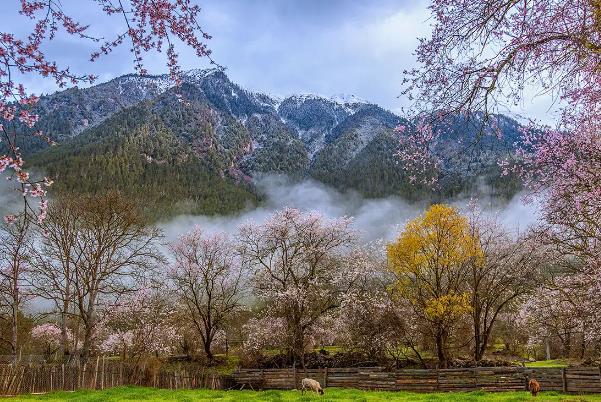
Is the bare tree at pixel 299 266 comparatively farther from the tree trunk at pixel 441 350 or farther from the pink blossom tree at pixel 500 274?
the pink blossom tree at pixel 500 274

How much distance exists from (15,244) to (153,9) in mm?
26918

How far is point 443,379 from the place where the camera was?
23.8m

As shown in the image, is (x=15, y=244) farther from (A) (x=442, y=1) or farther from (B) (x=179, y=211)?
(B) (x=179, y=211)

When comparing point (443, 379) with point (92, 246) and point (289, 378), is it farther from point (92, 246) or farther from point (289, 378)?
point (92, 246)

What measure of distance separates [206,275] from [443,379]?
68.3 feet

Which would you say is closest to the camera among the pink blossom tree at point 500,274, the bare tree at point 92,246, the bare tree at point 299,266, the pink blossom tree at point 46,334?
the bare tree at point 92,246

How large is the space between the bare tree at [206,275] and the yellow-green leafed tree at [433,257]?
15.7 m

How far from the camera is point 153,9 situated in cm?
487

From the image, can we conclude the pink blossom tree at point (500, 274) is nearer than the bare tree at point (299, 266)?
Yes

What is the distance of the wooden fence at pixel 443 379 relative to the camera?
72.0 ft

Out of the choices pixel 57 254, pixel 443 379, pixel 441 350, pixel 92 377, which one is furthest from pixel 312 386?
pixel 57 254

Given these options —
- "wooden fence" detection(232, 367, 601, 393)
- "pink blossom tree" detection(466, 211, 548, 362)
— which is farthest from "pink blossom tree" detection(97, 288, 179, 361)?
"pink blossom tree" detection(466, 211, 548, 362)

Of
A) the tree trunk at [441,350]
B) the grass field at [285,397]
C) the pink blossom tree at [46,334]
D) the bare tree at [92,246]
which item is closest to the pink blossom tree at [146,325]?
the pink blossom tree at [46,334]

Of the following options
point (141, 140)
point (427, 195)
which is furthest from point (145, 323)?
point (141, 140)
